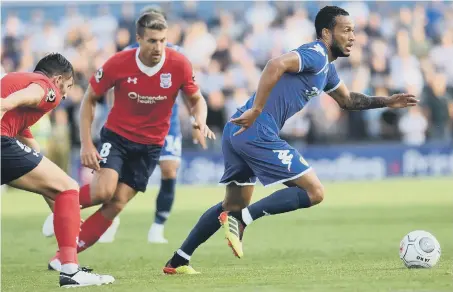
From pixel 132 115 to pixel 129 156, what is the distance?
409 millimetres

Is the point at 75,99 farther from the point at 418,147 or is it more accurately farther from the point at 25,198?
the point at 418,147

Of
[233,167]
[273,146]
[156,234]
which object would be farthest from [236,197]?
[156,234]

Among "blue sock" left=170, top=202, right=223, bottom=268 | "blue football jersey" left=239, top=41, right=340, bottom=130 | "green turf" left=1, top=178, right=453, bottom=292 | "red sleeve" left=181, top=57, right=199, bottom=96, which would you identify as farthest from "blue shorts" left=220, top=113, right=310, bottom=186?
"red sleeve" left=181, top=57, right=199, bottom=96

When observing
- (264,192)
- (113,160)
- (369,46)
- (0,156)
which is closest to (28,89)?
(0,156)

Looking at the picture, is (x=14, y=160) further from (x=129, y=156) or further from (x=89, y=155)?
(x=129, y=156)

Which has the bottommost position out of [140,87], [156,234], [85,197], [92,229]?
[156,234]

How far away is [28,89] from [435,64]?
63.9 feet

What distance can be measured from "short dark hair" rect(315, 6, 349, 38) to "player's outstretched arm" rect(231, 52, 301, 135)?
546mm

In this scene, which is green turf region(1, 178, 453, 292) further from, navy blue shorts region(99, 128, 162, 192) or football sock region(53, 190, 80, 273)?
navy blue shorts region(99, 128, 162, 192)

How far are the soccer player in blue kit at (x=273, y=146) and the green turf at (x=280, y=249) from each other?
0.44 m

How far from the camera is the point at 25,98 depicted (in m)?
7.44

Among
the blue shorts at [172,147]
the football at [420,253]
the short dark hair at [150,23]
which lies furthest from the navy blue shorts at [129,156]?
the football at [420,253]

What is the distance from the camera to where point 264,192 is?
20.6m

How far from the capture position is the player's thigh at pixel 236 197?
8719 mm
